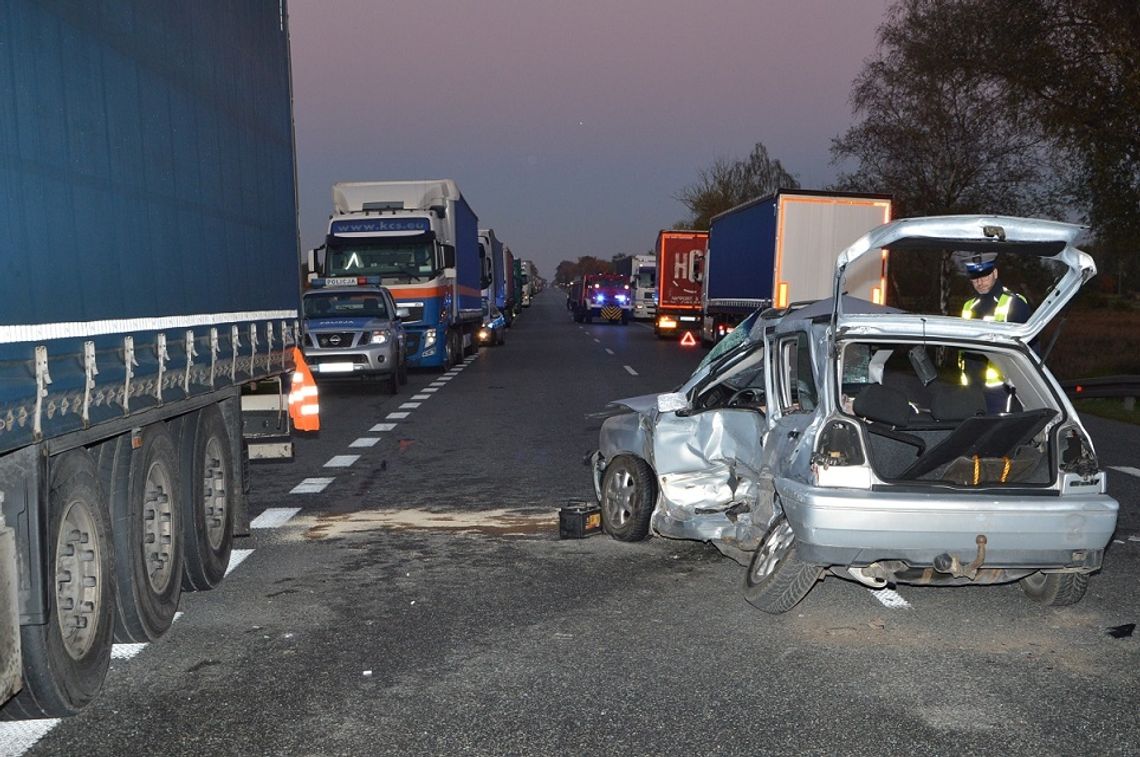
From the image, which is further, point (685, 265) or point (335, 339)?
point (685, 265)

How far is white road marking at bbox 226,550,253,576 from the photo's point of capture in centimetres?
747

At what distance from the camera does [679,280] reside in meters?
41.6

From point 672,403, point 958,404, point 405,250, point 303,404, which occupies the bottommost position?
point 303,404

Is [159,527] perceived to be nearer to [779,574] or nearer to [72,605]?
[72,605]

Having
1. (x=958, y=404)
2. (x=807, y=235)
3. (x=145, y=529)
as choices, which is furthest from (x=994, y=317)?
(x=807, y=235)

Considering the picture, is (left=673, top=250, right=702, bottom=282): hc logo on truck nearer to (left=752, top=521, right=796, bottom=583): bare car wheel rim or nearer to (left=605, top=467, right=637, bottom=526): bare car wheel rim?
(left=605, top=467, right=637, bottom=526): bare car wheel rim

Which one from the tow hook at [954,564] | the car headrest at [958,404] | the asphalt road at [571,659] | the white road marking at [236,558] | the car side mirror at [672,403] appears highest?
the car headrest at [958,404]

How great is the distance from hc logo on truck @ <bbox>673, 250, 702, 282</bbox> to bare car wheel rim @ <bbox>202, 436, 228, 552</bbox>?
34868mm

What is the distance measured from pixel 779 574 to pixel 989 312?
395 cm

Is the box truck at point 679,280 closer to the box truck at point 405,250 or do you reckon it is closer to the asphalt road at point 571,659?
the box truck at point 405,250

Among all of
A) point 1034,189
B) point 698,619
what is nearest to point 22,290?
point 698,619

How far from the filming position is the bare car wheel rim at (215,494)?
697 centimetres

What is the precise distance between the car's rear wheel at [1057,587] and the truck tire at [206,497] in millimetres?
4352

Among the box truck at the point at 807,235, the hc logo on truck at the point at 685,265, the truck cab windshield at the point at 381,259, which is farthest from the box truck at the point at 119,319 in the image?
the hc logo on truck at the point at 685,265
